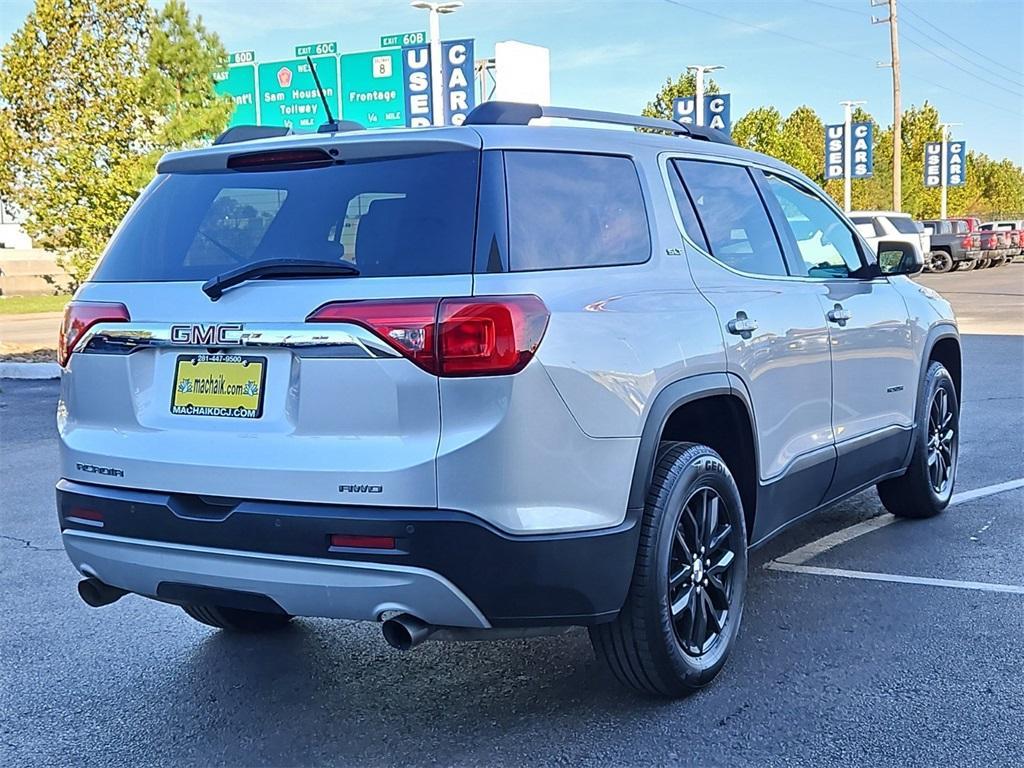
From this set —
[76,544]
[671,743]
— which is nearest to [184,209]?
[76,544]

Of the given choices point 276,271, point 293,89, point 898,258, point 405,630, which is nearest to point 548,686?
point 405,630

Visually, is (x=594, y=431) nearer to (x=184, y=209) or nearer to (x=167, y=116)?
(x=184, y=209)

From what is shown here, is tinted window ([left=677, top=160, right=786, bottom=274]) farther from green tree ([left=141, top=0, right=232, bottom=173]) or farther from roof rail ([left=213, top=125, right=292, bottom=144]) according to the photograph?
green tree ([left=141, top=0, right=232, bottom=173])

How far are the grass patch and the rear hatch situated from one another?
2367 centimetres

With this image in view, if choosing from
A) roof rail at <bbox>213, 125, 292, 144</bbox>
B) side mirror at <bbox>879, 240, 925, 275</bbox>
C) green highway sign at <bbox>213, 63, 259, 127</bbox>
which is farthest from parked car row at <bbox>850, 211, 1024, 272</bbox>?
roof rail at <bbox>213, 125, 292, 144</bbox>

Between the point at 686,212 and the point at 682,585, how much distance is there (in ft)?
4.32

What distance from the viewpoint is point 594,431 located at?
332 centimetres

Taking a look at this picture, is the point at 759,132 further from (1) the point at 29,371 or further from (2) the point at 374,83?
(1) the point at 29,371

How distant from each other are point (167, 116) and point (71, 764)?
16.2 metres

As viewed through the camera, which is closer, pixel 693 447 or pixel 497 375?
pixel 497 375

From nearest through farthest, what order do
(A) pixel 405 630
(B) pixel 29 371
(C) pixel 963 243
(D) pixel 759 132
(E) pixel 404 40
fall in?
(A) pixel 405 630 < (B) pixel 29 371 < (E) pixel 404 40 < (C) pixel 963 243 < (D) pixel 759 132

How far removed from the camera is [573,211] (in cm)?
359

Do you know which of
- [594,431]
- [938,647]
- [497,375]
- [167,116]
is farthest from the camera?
[167,116]

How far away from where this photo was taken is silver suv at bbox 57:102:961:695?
3137mm
